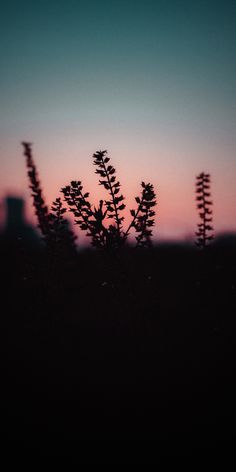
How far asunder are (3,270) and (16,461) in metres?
4.02

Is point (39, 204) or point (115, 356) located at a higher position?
point (39, 204)

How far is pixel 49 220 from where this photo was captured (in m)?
4.16

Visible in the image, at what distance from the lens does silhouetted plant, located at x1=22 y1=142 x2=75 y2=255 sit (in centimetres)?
376

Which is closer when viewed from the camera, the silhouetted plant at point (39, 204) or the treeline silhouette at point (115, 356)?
the treeline silhouette at point (115, 356)

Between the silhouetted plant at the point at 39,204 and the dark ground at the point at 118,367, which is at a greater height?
the silhouetted plant at the point at 39,204

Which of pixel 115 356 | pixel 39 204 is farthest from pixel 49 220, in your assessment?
pixel 115 356

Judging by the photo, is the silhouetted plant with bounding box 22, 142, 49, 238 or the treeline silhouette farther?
the silhouetted plant with bounding box 22, 142, 49, 238

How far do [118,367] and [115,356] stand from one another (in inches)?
7.0

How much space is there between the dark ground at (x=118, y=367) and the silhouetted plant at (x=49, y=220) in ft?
0.87

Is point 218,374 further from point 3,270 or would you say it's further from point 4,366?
point 3,270

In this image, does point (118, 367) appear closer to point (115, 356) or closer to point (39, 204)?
point (115, 356)

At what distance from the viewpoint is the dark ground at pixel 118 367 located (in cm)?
256

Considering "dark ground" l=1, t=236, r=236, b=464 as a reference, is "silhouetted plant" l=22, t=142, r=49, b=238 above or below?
above

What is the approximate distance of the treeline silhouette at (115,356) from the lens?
259 centimetres
